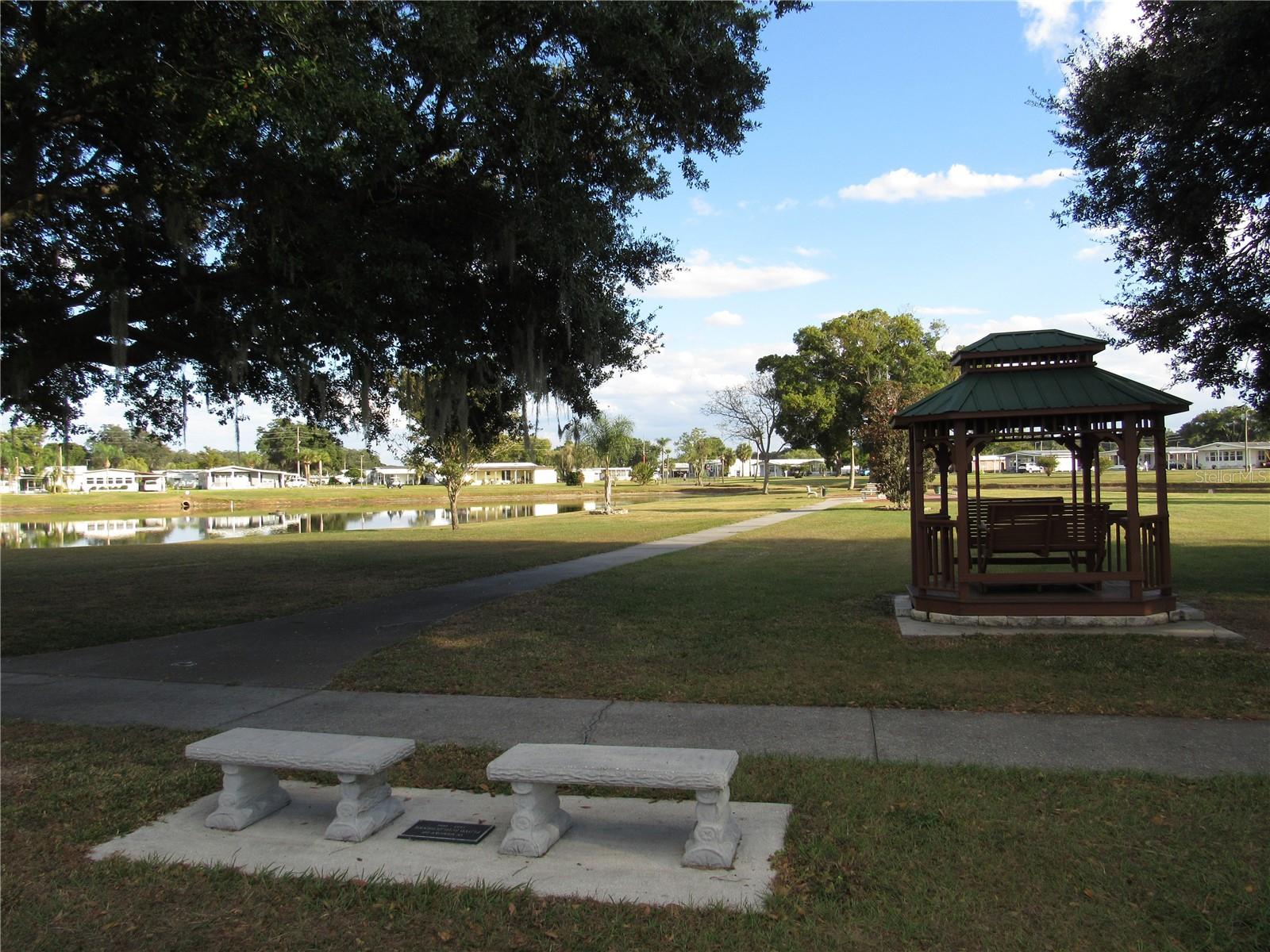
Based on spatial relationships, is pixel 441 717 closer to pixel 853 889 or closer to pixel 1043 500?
pixel 853 889

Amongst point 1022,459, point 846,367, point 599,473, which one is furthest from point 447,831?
point 1022,459

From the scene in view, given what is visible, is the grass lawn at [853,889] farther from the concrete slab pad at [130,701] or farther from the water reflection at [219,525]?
the water reflection at [219,525]

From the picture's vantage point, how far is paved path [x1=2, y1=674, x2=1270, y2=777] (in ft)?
18.8

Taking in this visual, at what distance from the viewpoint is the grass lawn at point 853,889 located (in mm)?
3572

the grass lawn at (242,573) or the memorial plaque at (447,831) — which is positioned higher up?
the grass lawn at (242,573)

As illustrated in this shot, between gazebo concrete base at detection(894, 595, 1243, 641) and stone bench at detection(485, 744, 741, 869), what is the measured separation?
5.95m

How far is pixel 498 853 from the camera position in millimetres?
4391

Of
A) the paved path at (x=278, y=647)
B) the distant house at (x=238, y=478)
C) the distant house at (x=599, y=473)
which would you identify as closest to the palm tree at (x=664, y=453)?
the distant house at (x=599, y=473)

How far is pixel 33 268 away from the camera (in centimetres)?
1005

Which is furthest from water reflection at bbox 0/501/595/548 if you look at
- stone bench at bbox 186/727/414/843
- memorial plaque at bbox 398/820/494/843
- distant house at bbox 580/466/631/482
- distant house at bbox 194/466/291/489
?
distant house at bbox 194/466/291/489

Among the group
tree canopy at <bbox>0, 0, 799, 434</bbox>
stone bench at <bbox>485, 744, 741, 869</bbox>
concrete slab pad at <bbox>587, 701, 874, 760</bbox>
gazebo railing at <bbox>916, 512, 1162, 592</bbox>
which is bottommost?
concrete slab pad at <bbox>587, 701, 874, 760</bbox>

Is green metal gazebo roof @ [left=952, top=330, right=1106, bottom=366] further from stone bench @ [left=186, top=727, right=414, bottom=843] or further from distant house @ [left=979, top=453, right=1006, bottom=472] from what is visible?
distant house @ [left=979, top=453, right=1006, bottom=472]

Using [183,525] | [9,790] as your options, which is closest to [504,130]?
[9,790]

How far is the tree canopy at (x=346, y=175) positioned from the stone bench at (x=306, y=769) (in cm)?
462
